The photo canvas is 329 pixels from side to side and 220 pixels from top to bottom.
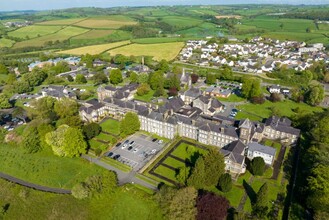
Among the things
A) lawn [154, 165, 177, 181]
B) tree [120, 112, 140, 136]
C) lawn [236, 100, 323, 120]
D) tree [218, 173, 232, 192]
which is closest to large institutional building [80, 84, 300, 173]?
tree [120, 112, 140, 136]

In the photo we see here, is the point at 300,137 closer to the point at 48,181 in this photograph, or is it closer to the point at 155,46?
the point at 48,181

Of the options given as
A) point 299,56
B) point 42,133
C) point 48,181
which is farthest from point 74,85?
point 299,56

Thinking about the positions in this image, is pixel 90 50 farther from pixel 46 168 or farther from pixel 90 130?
pixel 46 168

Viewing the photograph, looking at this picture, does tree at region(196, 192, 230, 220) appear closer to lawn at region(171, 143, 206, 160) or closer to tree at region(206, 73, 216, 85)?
lawn at region(171, 143, 206, 160)

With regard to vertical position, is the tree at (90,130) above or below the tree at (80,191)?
above

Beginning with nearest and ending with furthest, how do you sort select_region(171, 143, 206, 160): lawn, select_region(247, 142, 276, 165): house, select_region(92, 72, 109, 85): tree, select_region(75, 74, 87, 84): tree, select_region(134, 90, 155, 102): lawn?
select_region(247, 142, 276, 165): house
select_region(171, 143, 206, 160): lawn
select_region(134, 90, 155, 102): lawn
select_region(92, 72, 109, 85): tree
select_region(75, 74, 87, 84): tree

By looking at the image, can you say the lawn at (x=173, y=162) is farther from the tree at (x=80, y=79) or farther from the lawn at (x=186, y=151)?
the tree at (x=80, y=79)

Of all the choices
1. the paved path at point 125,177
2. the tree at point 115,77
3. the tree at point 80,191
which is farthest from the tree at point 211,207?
the tree at point 115,77
